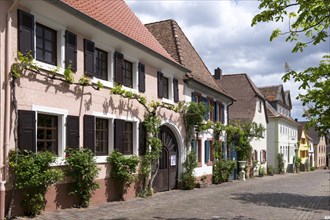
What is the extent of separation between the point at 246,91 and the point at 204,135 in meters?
17.6

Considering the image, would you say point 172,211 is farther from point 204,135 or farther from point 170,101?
point 204,135

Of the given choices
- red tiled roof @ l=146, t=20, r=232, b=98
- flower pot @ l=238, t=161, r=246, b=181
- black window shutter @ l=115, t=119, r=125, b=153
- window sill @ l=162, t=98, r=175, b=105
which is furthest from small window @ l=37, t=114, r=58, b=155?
flower pot @ l=238, t=161, r=246, b=181

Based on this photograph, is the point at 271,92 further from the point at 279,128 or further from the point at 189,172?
the point at 189,172

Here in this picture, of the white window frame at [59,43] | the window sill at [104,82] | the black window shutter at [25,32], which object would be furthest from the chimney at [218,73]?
the black window shutter at [25,32]

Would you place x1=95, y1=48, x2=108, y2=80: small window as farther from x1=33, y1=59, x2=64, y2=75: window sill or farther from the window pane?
the window pane

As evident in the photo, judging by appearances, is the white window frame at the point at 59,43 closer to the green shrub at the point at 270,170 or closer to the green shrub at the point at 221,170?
the green shrub at the point at 221,170

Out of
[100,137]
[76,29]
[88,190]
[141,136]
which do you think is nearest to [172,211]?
[88,190]

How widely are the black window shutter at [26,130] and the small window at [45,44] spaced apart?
1690 mm

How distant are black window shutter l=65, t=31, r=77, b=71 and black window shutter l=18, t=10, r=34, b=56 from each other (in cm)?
156

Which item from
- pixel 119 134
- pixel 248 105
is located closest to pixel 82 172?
pixel 119 134

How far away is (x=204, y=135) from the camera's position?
81.1 ft

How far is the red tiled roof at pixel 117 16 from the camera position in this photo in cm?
1445

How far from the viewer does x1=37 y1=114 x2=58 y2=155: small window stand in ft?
38.3

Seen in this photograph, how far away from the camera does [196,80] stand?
74.2 feet
